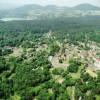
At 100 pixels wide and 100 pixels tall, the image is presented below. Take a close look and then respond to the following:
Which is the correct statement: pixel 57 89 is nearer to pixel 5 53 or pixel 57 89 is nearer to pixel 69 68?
pixel 69 68

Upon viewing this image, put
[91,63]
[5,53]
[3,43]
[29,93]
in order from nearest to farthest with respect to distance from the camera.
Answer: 1. [29,93]
2. [91,63]
3. [5,53]
4. [3,43]

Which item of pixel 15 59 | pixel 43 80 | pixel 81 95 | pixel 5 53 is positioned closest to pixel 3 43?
pixel 5 53

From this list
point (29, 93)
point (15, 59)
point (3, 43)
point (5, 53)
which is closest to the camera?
point (29, 93)

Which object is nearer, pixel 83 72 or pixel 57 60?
pixel 83 72

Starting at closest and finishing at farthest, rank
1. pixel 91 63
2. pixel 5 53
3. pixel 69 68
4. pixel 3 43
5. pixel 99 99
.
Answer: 1. pixel 99 99
2. pixel 69 68
3. pixel 91 63
4. pixel 5 53
5. pixel 3 43

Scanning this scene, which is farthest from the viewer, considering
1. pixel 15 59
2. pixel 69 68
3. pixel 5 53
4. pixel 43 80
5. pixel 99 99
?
pixel 5 53

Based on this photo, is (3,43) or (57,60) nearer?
(57,60)

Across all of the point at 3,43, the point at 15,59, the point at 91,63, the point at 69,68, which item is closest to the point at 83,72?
the point at 69,68

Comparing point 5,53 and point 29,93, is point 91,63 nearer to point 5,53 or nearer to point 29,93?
point 29,93
